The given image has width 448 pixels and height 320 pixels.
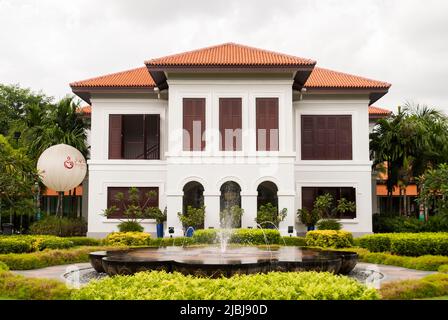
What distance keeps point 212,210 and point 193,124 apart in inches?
169

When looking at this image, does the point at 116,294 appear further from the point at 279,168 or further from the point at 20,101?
the point at 20,101

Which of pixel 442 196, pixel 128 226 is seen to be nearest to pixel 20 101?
pixel 128 226

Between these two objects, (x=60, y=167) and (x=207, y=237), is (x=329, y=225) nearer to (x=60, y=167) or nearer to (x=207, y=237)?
(x=207, y=237)

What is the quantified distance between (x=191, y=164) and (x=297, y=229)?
672cm

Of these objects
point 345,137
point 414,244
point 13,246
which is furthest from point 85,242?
point 345,137

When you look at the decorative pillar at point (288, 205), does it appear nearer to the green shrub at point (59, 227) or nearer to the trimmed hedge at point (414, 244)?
the trimmed hedge at point (414, 244)

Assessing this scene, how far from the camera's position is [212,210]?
25938 millimetres

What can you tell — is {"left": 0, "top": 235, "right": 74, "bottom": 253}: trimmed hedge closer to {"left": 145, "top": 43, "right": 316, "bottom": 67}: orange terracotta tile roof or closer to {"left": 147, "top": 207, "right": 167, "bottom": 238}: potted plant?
{"left": 147, "top": 207, "right": 167, "bottom": 238}: potted plant

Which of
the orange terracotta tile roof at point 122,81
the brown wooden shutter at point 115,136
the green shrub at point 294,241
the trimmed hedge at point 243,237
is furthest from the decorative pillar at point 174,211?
the orange terracotta tile roof at point 122,81

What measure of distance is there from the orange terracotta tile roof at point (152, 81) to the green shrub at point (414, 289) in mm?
18973

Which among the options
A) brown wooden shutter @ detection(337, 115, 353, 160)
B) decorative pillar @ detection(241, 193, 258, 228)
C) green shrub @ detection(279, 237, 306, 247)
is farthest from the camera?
brown wooden shutter @ detection(337, 115, 353, 160)

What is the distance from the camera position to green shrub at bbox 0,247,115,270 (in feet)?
52.7

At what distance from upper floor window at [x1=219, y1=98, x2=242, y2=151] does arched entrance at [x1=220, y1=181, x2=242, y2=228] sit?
1.96 metres

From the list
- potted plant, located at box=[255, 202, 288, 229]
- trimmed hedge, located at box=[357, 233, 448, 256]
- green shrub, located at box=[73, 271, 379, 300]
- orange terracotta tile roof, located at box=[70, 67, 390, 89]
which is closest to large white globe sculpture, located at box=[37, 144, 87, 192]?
orange terracotta tile roof, located at box=[70, 67, 390, 89]
